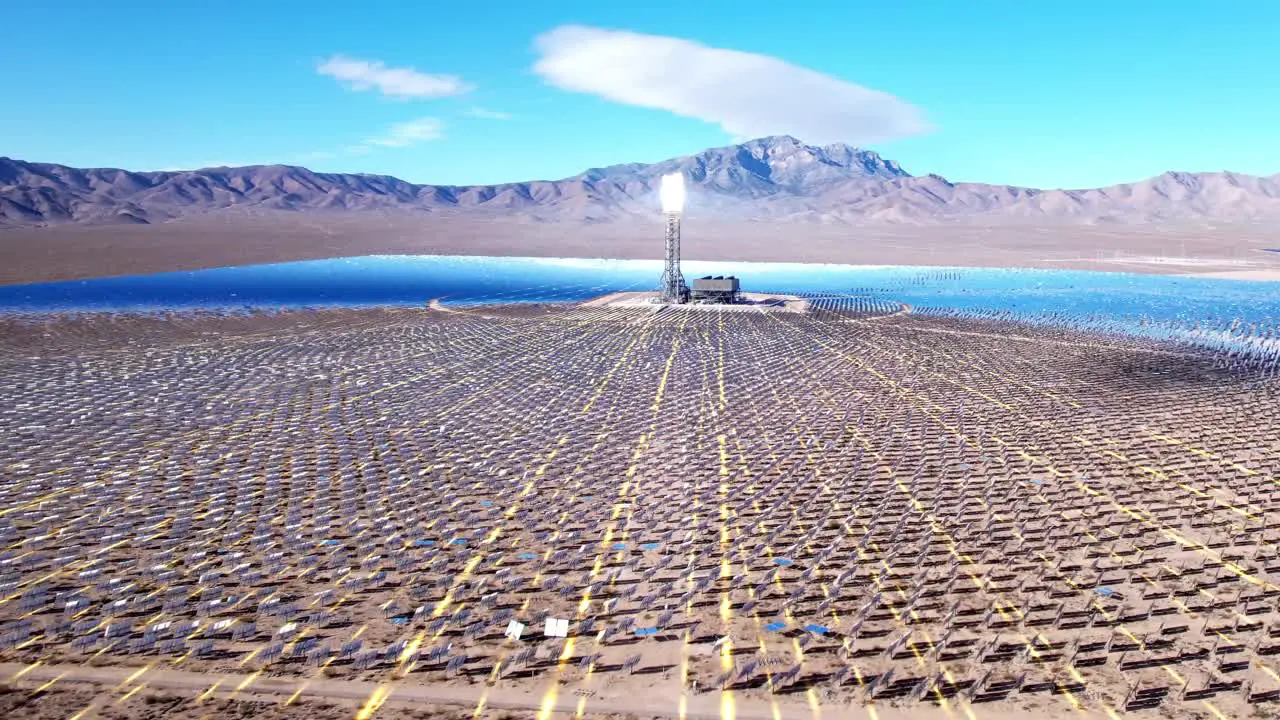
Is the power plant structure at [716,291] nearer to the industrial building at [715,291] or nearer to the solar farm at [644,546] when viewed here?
the industrial building at [715,291]

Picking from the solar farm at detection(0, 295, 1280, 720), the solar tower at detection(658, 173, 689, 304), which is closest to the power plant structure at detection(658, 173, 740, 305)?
the solar tower at detection(658, 173, 689, 304)

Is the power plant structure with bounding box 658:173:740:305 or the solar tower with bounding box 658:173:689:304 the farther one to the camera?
the solar tower with bounding box 658:173:689:304

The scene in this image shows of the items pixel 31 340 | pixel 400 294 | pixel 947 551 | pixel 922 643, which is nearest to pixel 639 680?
pixel 922 643

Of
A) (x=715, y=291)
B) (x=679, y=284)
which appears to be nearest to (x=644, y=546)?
(x=715, y=291)

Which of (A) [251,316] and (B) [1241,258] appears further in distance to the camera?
(B) [1241,258]

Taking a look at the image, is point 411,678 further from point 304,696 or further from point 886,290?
point 886,290

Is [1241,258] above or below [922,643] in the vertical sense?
above

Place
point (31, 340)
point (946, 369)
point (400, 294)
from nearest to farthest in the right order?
point (946, 369) < point (31, 340) < point (400, 294)

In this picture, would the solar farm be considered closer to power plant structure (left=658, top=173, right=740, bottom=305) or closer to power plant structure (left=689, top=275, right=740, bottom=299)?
power plant structure (left=689, top=275, right=740, bottom=299)

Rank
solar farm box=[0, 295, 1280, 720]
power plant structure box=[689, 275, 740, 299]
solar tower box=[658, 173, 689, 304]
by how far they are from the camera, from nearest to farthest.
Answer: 1. solar farm box=[0, 295, 1280, 720]
2. power plant structure box=[689, 275, 740, 299]
3. solar tower box=[658, 173, 689, 304]
